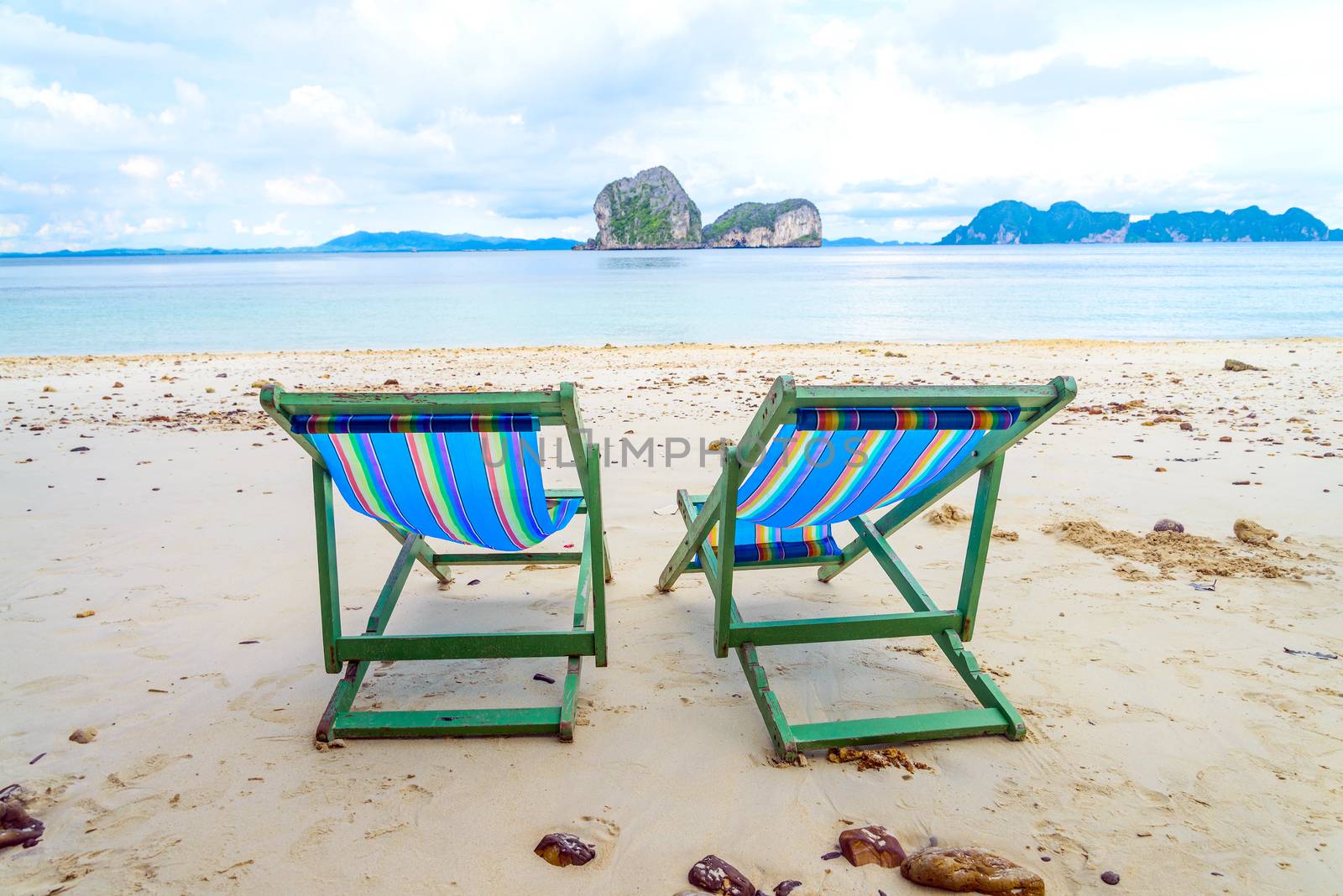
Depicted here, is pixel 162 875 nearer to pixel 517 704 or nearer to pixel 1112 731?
pixel 517 704

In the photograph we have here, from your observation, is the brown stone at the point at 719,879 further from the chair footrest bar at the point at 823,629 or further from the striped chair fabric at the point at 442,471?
the striped chair fabric at the point at 442,471

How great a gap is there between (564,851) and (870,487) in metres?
1.56

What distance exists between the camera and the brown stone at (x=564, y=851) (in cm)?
205

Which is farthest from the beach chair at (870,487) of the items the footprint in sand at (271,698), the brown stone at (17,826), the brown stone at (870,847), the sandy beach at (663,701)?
Answer: the brown stone at (17,826)

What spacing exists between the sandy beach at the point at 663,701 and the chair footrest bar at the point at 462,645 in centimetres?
28

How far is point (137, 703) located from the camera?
9.10ft

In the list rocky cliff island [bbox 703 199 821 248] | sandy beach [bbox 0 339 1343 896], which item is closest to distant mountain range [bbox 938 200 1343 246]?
rocky cliff island [bbox 703 199 821 248]

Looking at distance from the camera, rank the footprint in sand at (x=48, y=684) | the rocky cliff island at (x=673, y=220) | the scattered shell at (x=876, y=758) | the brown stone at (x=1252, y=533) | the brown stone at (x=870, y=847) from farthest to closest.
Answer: the rocky cliff island at (x=673, y=220)
the brown stone at (x=1252, y=533)
the footprint in sand at (x=48, y=684)
the scattered shell at (x=876, y=758)
the brown stone at (x=870, y=847)

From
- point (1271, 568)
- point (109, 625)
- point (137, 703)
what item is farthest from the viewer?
point (1271, 568)

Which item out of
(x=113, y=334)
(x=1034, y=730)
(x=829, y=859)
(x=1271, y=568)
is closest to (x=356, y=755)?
(x=829, y=859)

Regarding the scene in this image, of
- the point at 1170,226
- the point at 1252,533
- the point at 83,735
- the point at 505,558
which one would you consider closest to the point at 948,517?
the point at 1252,533

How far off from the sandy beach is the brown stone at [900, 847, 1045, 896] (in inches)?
2.1

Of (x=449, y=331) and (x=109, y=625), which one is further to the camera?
(x=449, y=331)

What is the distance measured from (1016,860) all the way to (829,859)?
49 cm
